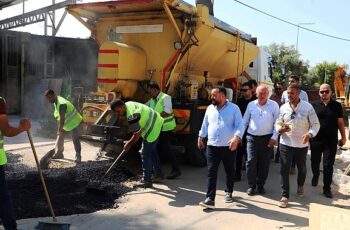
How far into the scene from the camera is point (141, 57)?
7.25 meters

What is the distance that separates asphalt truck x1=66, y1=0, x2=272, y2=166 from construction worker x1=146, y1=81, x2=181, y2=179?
0.38 meters

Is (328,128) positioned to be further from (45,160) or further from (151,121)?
(45,160)

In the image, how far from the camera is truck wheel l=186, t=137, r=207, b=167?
280 inches

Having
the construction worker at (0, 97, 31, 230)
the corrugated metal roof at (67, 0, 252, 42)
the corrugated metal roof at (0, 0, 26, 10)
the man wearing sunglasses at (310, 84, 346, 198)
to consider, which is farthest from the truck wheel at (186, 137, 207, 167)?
the corrugated metal roof at (0, 0, 26, 10)

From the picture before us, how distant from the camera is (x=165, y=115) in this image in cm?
643

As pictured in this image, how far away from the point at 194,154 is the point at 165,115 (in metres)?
1.25

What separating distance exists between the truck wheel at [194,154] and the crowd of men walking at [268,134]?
60.5 inches

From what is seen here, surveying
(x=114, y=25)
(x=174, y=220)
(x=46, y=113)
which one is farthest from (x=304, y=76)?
(x=174, y=220)

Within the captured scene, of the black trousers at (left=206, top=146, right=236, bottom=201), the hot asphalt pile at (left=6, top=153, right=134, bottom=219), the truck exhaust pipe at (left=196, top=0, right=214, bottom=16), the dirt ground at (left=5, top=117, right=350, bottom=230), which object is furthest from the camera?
the truck exhaust pipe at (left=196, top=0, right=214, bottom=16)

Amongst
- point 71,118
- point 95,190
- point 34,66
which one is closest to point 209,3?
point 71,118

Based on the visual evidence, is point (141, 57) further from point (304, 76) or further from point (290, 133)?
point (304, 76)

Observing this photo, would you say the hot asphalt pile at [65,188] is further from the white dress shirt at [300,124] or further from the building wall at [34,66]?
the building wall at [34,66]

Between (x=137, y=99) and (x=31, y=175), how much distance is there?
2.34 metres

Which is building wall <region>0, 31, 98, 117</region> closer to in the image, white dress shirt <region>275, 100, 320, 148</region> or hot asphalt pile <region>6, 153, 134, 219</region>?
hot asphalt pile <region>6, 153, 134, 219</region>
